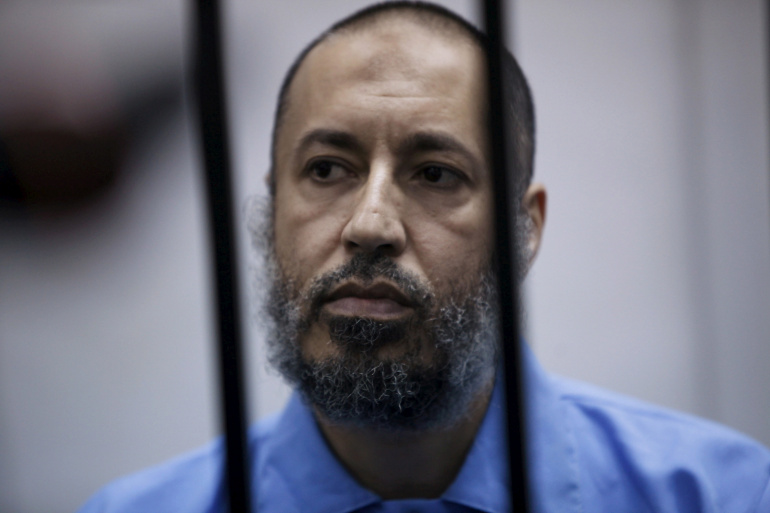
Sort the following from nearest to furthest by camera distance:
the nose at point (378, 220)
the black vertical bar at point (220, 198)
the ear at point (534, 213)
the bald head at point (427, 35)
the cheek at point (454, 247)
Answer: the black vertical bar at point (220, 198) → the nose at point (378, 220) → the cheek at point (454, 247) → the bald head at point (427, 35) → the ear at point (534, 213)

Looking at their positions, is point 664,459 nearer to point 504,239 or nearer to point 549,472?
point 549,472

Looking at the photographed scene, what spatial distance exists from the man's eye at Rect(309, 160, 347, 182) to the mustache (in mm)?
253

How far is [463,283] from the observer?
4.90 feet

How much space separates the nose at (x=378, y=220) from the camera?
4.36ft

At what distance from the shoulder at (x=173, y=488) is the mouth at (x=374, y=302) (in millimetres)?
596

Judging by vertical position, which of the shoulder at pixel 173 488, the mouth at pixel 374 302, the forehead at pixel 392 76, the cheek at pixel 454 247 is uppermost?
the forehead at pixel 392 76

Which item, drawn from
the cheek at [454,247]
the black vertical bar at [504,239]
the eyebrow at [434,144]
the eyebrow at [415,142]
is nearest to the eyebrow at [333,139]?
the eyebrow at [415,142]

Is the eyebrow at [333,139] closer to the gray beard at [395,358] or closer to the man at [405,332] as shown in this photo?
the man at [405,332]

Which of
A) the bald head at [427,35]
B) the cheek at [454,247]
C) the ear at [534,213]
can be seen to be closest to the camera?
the cheek at [454,247]

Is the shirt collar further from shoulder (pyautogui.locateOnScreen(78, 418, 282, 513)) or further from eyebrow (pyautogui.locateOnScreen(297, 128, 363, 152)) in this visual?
eyebrow (pyautogui.locateOnScreen(297, 128, 363, 152))

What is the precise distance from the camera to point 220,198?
0.82 m

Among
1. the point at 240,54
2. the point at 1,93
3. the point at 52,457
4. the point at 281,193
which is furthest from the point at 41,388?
the point at 281,193

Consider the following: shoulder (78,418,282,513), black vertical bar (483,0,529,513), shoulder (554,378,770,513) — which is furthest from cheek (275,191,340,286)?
shoulder (554,378,770,513)

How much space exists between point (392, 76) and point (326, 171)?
0.28 meters
